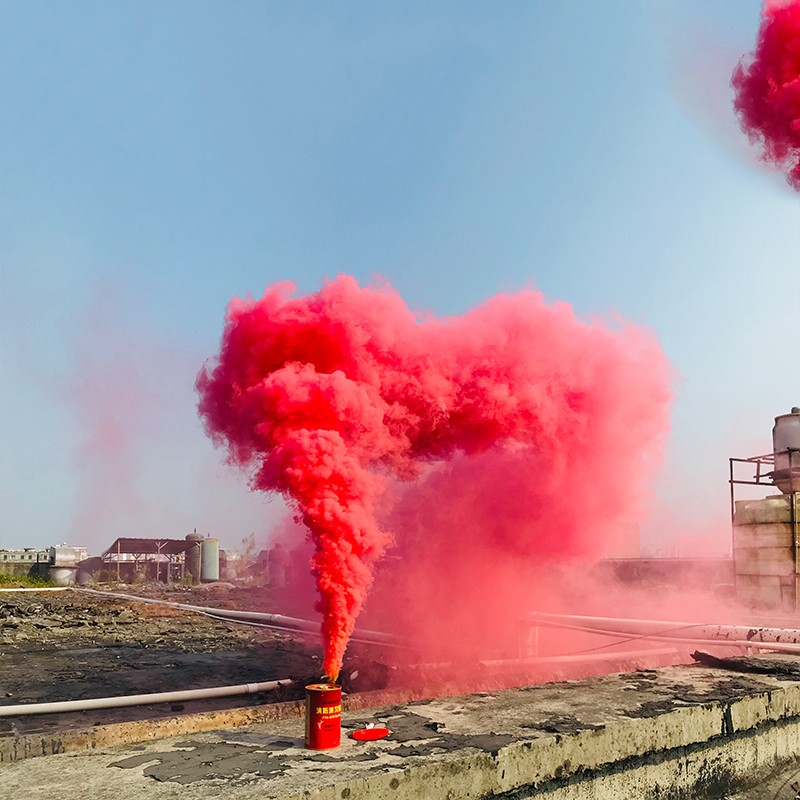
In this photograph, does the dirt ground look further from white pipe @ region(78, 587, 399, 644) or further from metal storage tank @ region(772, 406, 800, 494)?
metal storage tank @ region(772, 406, 800, 494)

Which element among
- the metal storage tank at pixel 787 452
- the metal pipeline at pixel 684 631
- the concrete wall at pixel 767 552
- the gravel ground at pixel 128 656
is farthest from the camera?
the metal storage tank at pixel 787 452

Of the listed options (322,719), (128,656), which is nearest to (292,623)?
(128,656)

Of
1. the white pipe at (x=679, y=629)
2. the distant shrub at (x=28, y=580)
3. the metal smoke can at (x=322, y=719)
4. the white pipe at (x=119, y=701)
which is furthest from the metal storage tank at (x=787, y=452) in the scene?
the distant shrub at (x=28, y=580)

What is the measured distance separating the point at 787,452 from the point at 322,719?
1785 centimetres

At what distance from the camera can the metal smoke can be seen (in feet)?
13.9

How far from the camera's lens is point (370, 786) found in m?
3.66

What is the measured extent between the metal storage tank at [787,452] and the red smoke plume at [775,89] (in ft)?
32.7

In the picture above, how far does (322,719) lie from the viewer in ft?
13.9

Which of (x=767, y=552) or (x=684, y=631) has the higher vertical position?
(x=767, y=552)

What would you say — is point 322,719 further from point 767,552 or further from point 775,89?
point 767,552

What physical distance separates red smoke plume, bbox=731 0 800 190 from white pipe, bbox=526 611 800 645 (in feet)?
22.6

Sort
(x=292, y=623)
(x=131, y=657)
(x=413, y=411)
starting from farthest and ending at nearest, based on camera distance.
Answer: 1. (x=131, y=657)
2. (x=292, y=623)
3. (x=413, y=411)

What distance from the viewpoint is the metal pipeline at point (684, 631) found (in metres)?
8.59

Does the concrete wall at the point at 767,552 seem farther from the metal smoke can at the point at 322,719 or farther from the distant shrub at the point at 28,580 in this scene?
the distant shrub at the point at 28,580
